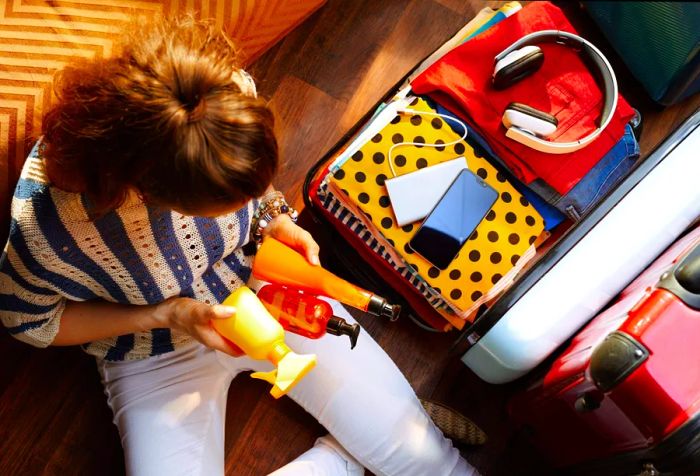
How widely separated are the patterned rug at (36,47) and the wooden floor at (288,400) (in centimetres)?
34

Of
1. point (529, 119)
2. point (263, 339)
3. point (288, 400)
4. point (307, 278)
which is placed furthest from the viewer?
point (288, 400)

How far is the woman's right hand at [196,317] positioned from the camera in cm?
77

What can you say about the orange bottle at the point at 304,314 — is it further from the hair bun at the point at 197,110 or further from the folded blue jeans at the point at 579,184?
the folded blue jeans at the point at 579,184

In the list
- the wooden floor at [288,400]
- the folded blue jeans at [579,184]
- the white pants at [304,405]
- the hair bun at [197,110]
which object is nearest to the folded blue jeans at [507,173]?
the folded blue jeans at [579,184]

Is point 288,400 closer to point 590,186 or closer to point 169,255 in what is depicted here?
point 169,255

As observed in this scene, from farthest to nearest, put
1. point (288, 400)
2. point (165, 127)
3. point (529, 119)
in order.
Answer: point (288, 400) < point (529, 119) < point (165, 127)

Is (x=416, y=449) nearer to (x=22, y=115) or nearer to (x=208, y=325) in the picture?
(x=208, y=325)

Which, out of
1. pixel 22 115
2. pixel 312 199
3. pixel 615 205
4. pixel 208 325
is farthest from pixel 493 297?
pixel 22 115

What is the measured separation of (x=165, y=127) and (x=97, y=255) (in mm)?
267

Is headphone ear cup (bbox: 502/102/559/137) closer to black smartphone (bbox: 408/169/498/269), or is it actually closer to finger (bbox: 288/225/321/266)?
black smartphone (bbox: 408/169/498/269)

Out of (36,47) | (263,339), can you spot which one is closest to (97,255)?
(263,339)

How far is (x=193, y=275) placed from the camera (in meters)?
0.89

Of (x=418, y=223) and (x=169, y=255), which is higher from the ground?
(x=418, y=223)

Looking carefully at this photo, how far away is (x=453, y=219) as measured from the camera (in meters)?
1.06
